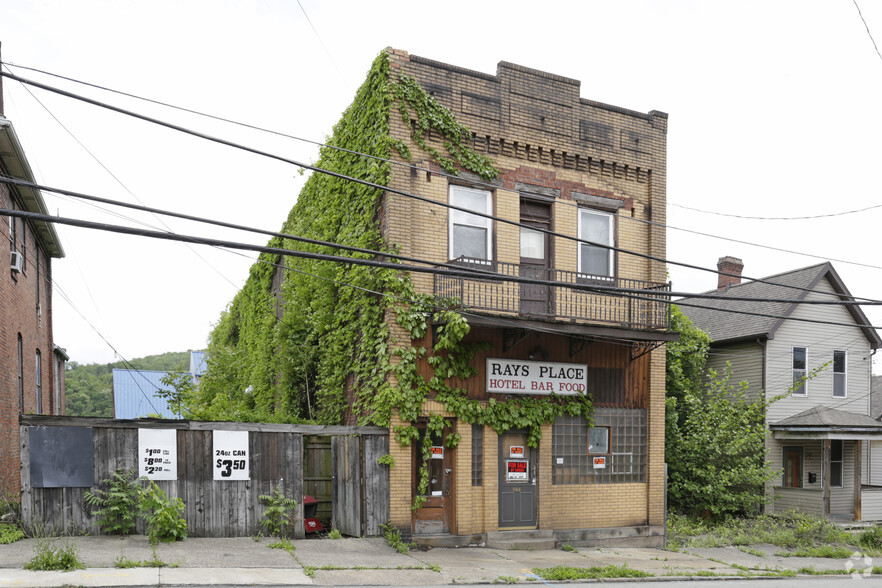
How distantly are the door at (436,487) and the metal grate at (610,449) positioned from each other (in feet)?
7.81

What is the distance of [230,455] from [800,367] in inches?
745

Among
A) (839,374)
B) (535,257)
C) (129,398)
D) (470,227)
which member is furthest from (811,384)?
(129,398)

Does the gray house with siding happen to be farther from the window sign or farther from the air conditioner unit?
the air conditioner unit

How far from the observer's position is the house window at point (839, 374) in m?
24.4

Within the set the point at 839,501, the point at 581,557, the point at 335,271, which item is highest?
the point at 335,271

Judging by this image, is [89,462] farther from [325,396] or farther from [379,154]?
[379,154]

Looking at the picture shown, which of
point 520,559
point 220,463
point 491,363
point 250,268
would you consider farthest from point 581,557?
point 250,268

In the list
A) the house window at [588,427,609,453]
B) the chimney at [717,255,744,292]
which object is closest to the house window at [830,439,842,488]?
the chimney at [717,255,744,292]

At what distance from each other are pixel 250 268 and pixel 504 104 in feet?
53.2

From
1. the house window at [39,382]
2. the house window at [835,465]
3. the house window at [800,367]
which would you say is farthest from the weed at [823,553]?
the house window at [39,382]

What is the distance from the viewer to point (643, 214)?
1688 cm

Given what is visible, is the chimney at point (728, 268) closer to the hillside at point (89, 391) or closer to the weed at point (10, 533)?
the weed at point (10, 533)

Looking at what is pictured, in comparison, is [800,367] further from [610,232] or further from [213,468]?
[213,468]

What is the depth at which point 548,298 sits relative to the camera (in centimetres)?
1523
